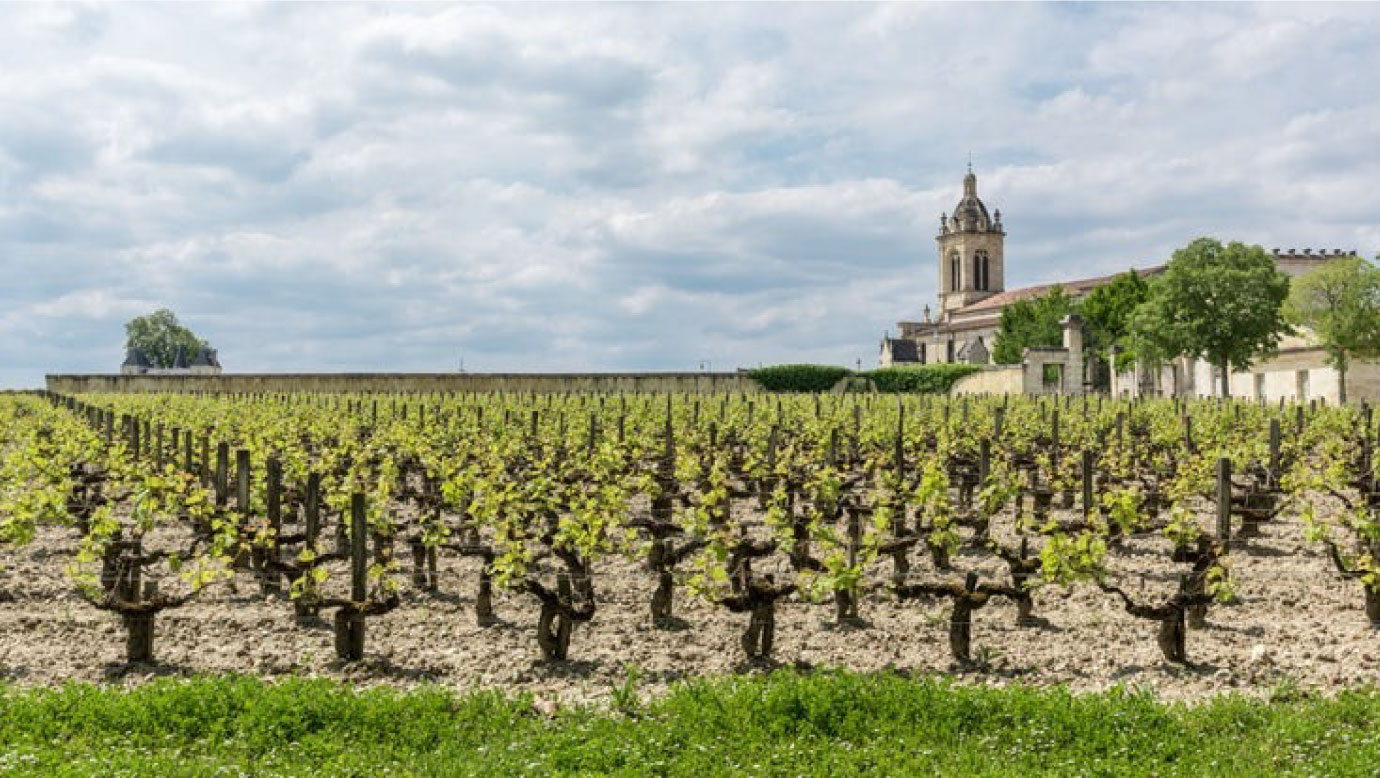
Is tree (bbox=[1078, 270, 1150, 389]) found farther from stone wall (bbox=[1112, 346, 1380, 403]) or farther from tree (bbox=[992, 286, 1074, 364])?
stone wall (bbox=[1112, 346, 1380, 403])

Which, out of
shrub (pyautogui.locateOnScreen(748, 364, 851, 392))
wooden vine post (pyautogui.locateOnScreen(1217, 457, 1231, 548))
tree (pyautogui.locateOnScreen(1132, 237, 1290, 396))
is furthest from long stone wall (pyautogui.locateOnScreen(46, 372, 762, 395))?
wooden vine post (pyautogui.locateOnScreen(1217, 457, 1231, 548))

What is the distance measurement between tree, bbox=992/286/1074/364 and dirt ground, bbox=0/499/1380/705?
69.2m

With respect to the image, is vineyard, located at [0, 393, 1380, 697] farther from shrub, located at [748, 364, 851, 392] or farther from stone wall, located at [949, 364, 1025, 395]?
shrub, located at [748, 364, 851, 392]

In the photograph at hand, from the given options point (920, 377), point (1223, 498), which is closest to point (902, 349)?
point (920, 377)

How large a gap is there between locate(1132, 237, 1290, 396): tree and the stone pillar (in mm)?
4225

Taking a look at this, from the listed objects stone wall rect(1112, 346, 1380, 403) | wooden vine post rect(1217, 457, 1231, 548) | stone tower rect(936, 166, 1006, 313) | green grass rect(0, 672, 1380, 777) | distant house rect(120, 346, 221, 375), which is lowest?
green grass rect(0, 672, 1380, 777)

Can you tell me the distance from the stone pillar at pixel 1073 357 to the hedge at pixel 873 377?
249 inches

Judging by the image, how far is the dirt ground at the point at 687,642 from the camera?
313 inches

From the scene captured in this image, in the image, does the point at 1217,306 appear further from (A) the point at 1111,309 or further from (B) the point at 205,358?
(B) the point at 205,358

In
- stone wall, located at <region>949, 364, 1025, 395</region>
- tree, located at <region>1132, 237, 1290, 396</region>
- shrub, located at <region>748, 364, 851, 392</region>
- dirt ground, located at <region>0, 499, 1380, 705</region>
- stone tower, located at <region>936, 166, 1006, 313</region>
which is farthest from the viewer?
stone tower, located at <region>936, 166, 1006, 313</region>

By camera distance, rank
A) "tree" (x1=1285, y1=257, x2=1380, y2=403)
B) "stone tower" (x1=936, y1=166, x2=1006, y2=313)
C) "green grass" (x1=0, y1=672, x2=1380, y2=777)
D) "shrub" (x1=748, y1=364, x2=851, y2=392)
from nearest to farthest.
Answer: "green grass" (x1=0, y1=672, x2=1380, y2=777) < "tree" (x1=1285, y1=257, x2=1380, y2=403) < "shrub" (x1=748, y1=364, x2=851, y2=392) < "stone tower" (x1=936, y1=166, x2=1006, y2=313)

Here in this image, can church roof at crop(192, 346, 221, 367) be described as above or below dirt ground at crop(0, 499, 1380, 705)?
above

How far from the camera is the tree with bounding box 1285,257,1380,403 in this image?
149 feet

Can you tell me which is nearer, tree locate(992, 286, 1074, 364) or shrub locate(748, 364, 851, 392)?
shrub locate(748, 364, 851, 392)
